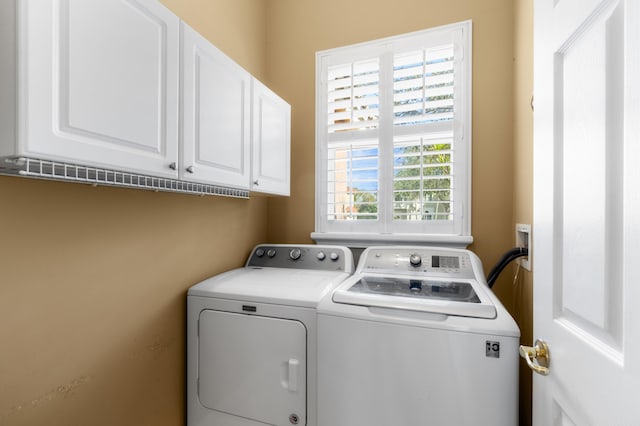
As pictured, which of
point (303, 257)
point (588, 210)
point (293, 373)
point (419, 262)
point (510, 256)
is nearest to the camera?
point (588, 210)

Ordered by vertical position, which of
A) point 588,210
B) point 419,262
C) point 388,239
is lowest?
point 419,262

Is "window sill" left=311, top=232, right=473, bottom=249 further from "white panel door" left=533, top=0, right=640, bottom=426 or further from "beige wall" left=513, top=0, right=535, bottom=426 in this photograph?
"white panel door" left=533, top=0, right=640, bottom=426

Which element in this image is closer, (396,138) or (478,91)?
(478,91)

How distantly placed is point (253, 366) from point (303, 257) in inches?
30.7

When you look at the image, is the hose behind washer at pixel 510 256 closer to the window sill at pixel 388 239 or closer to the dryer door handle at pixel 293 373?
the window sill at pixel 388 239

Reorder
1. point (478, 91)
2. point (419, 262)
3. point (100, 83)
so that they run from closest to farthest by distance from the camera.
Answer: point (100, 83)
point (419, 262)
point (478, 91)

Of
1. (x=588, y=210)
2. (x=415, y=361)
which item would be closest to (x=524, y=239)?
(x=415, y=361)

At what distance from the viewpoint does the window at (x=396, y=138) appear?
6.51 feet

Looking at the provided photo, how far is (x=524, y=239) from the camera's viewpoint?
1.63 metres

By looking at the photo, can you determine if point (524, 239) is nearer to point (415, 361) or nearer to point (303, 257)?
point (415, 361)

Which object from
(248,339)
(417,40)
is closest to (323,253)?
(248,339)

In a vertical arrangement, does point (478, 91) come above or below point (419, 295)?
above

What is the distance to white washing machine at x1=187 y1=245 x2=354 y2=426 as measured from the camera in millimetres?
1371

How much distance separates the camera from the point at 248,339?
145 centimetres
